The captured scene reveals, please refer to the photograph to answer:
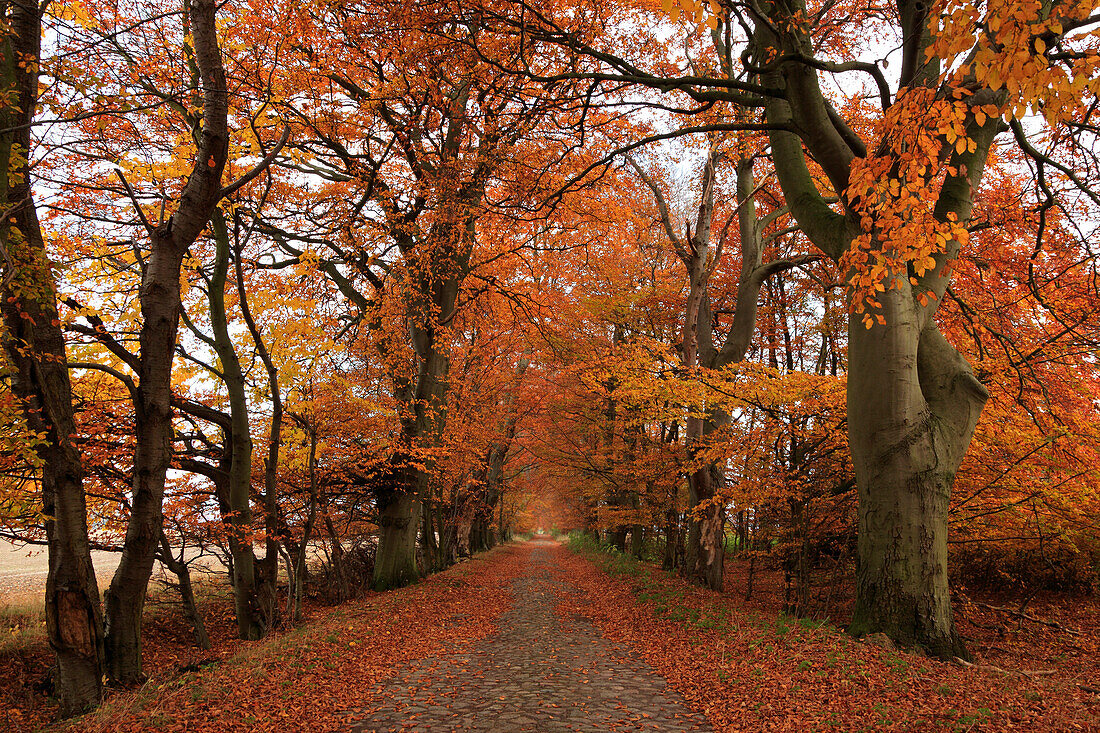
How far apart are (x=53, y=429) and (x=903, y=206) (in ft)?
25.7

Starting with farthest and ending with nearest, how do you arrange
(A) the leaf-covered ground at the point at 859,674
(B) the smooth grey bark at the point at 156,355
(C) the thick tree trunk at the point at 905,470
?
(B) the smooth grey bark at the point at 156,355 → (C) the thick tree trunk at the point at 905,470 → (A) the leaf-covered ground at the point at 859,674

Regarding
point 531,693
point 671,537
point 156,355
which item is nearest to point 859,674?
point 531,693

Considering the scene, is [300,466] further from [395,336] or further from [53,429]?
[53,429]

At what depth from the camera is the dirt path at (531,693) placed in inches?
179

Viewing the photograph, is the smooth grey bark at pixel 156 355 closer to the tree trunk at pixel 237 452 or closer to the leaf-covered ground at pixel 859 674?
the tree trunk at pixel 237 452

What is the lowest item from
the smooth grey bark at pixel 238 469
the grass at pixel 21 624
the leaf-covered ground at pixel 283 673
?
the grass at pixel 21 624

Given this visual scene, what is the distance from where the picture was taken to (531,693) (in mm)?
5363

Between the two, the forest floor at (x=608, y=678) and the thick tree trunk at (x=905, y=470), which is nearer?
the forest floor at (x=608, y=678)

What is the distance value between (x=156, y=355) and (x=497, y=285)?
350 inches

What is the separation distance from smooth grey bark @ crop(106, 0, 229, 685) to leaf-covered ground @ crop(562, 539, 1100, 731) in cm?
581

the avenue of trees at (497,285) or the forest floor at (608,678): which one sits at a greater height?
the avenue of trees at (497,285)

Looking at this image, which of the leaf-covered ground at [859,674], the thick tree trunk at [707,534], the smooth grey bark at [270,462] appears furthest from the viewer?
the thick tree trunk at [707,534]

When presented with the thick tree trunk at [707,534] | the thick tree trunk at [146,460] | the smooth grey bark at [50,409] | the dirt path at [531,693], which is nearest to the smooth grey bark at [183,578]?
the thick tree trunk at [146,460]

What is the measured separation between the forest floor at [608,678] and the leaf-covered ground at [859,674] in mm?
22
